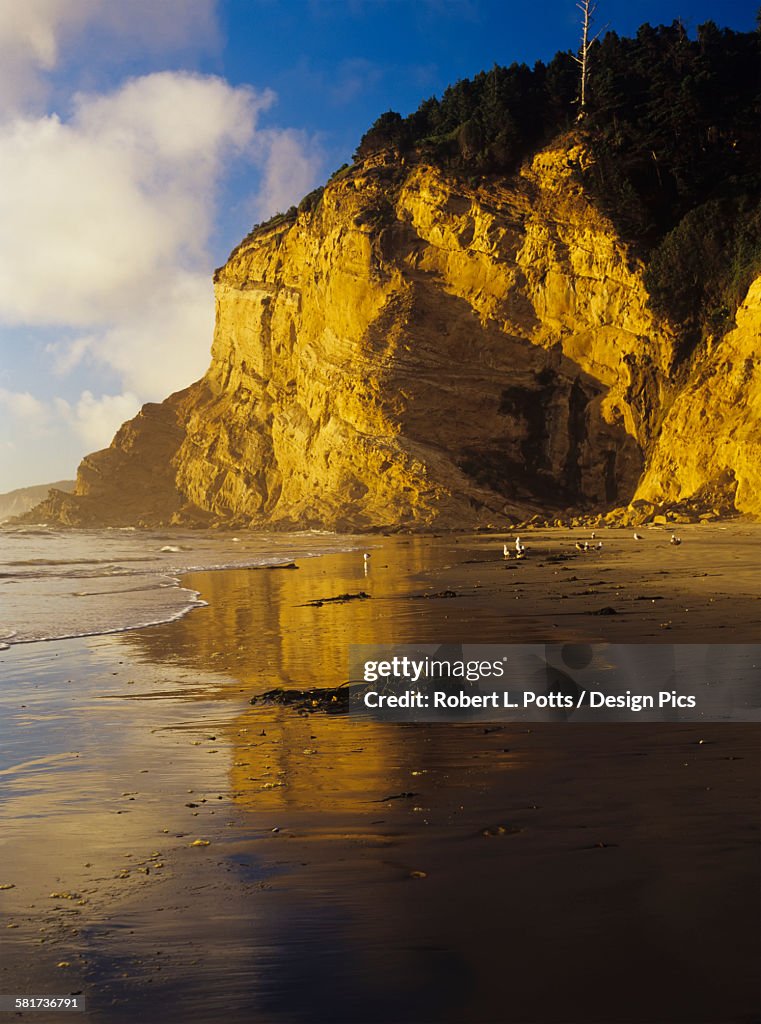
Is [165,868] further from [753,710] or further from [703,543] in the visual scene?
[703,543]

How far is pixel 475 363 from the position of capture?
160 ft

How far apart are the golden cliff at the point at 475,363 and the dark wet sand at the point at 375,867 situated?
32328mm

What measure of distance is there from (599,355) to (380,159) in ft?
66.4

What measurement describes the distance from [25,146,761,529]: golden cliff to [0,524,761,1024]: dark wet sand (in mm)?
32328

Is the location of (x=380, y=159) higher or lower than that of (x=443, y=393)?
higher

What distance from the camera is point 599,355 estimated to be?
45.4 metres

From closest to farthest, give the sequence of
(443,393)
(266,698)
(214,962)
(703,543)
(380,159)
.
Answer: (214,962) → (266,698) → (703,543) → (443,393) → (380,159)

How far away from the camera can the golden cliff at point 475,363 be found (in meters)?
43.7

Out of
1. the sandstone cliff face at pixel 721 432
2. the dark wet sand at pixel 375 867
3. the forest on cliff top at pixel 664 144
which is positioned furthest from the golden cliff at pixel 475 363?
the dark wet sand at pixel 375 867

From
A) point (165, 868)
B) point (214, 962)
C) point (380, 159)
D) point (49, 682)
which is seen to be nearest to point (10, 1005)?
point (214, 962)

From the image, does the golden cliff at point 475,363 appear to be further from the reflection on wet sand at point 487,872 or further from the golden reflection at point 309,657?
the reflection on wet sand at point 487,872

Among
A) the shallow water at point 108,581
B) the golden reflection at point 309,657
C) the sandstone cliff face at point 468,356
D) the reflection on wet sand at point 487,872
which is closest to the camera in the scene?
the reflection on wet sand at point 487,872

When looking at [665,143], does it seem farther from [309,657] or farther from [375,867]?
[375,867]

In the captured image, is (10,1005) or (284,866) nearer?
(10,1005)
